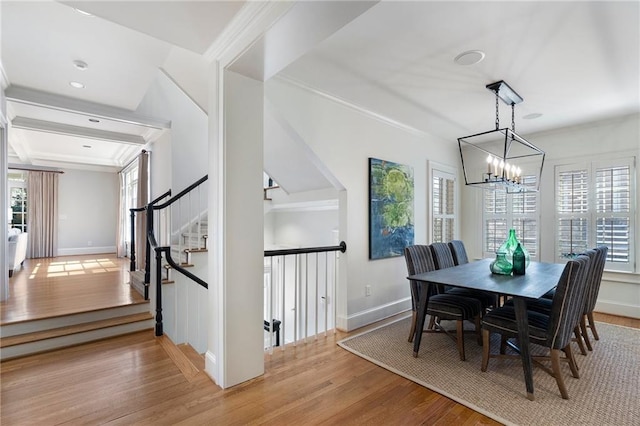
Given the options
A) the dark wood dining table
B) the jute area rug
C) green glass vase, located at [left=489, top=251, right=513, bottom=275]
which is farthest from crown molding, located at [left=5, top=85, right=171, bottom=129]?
green glass vase, located at [left=489, top=251, right=513, bottom=275]

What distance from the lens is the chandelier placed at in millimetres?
3068

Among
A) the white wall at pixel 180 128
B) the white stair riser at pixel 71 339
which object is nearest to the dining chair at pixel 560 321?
the white stair riser at pixel 71 339

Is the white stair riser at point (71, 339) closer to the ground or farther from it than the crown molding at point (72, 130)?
closer to the ground

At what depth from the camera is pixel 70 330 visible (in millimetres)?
2893

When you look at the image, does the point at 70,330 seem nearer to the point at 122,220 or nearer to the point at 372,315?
the point at 372,315

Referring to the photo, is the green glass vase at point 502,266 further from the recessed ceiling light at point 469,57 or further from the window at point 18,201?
the window at point 18,201

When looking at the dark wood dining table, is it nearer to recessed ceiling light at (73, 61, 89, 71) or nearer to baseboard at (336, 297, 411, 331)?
baseboard at (336, 297, 411, 331)

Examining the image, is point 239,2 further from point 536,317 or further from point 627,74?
point 627,74

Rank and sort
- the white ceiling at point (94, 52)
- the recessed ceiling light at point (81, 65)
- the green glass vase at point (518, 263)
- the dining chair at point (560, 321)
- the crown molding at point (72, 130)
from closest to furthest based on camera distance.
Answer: the white ceiling at point (94, 52)
the dining chair at point (560, 321)
the recessed ceiling light at point (81, 65)
the green glass vase at point (518, 263)
the crown molding at point (72, 130)

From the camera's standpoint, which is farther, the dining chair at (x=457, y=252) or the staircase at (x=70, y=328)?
the dining chair at (x=457, y=252)

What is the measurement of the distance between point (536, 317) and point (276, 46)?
267cm

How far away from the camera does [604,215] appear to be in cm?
412

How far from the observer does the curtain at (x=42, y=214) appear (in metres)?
7.60

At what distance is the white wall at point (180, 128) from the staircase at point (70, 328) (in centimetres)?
214
